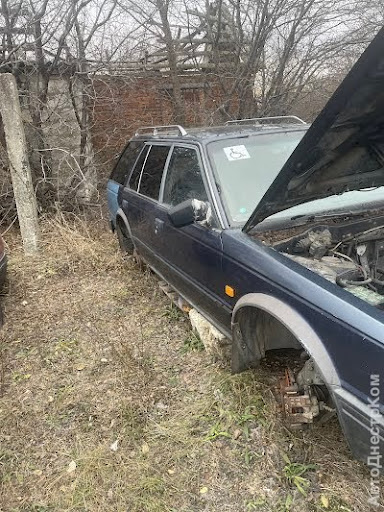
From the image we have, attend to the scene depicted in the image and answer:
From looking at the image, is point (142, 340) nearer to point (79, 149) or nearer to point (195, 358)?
point (195, 358)

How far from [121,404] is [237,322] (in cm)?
102

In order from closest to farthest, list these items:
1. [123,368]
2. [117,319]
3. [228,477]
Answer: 1. [228,477]
2. [123,368]
3. [117,319]

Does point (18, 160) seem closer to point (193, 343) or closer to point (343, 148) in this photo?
point (193, 343)

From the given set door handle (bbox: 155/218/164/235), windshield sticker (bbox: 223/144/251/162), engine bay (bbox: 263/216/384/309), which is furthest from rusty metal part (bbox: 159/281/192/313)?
engine bay (bbox: 263/216/384/309)

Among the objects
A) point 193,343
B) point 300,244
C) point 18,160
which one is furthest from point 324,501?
point 18,160

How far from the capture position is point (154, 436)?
2.60m

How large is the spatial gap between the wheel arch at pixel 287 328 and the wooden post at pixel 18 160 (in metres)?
4.31

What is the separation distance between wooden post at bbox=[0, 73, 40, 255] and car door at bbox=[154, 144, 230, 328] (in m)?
2.91

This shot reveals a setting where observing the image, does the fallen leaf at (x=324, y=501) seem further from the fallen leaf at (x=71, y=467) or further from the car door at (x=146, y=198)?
the car door at (x=146, y=198)

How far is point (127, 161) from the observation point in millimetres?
4844

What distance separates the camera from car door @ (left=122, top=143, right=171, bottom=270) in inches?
152

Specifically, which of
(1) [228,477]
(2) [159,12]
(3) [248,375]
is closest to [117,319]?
(3) [248,375]

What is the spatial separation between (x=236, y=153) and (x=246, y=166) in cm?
15

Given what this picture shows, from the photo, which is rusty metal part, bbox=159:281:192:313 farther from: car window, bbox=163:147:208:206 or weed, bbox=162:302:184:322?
car window, bbox=163:147:208:206
